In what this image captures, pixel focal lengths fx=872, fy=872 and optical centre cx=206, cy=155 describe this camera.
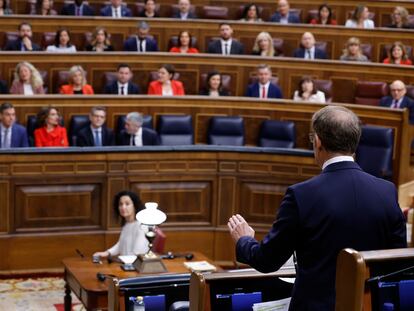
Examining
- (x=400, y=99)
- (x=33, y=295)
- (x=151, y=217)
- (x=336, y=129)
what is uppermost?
(x=336, y=129)

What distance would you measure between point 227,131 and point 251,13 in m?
2.32

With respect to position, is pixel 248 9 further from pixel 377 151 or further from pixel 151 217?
pixel 151 217

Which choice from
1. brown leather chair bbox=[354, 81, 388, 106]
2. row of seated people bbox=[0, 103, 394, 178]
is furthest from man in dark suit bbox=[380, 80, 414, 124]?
row of seated people bbox=[0, 103, 394, 178]

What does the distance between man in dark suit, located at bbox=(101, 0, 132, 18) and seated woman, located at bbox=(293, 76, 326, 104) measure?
242 centimetres

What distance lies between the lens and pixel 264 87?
7191 mm

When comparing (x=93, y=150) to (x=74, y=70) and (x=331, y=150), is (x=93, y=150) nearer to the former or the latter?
(x=74, y=70)

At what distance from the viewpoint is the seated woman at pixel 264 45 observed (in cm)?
782

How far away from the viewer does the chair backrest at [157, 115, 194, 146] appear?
6.68 m

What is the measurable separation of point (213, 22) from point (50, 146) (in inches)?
103

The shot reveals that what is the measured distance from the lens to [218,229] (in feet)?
19.9

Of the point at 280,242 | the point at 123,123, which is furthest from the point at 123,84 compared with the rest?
the point at 280,242

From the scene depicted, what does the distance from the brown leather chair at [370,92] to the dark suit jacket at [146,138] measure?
6.22ft

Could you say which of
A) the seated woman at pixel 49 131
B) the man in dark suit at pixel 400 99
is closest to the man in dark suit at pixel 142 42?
the seated woman at pixel 49 131

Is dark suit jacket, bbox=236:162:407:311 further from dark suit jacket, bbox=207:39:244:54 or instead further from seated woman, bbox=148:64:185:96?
dark suit jacket, bbox=207:39:244:54
